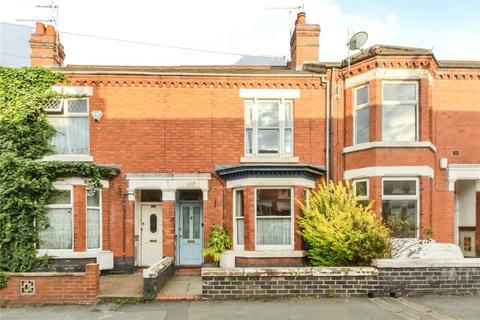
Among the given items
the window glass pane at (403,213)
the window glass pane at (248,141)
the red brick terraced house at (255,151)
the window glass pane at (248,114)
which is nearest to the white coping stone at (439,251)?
the red brick terraced house at (255,151)

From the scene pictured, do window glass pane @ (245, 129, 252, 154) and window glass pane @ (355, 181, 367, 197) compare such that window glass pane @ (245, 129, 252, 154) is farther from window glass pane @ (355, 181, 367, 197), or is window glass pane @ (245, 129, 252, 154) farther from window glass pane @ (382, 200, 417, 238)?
window glass pane @ (382, 200, 417, 238)

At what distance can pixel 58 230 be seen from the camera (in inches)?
476

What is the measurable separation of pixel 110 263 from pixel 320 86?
8630 mm

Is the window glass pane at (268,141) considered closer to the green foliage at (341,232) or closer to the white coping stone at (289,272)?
the green foliage at (341,232)

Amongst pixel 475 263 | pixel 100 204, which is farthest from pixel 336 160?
pixel 100 204

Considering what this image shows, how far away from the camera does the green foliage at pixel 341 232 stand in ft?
30.3

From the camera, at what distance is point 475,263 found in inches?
346

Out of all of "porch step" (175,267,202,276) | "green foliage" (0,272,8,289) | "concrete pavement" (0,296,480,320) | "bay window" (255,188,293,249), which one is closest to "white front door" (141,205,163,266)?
"porch step" (175,267,202,276)

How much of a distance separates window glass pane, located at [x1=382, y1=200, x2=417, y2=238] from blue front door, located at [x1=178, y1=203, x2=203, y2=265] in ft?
19.2

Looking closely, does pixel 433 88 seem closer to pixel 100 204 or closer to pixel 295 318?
pixel 295 318

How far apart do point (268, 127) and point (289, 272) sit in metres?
5.75

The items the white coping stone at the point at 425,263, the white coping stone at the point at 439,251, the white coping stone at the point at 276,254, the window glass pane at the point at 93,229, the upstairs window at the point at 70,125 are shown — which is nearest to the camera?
the white coping stone at the point at 425,263

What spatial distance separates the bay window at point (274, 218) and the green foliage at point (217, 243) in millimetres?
989

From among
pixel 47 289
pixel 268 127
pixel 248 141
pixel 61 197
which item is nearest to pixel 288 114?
pixel 268 127
